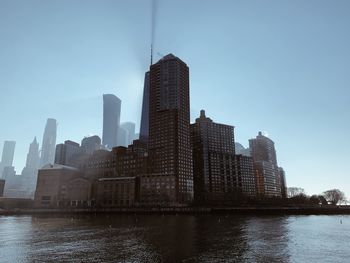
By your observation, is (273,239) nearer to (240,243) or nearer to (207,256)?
(240,243)

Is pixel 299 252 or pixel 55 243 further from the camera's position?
pixel 55 243

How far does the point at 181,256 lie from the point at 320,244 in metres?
35.5

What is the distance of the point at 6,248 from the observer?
57.4m

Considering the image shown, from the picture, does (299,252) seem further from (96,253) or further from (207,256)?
(96,253)

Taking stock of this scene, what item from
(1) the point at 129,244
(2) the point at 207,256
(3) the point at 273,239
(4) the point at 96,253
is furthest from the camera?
(3) the point at 273,239

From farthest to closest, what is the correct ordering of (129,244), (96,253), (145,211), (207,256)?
(145,211) → (129,244) → (96,253) → (207,256)

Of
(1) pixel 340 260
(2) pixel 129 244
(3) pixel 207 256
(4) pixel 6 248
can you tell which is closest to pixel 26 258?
(4) pixel 6 248

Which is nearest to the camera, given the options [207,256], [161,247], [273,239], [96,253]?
[207,256]

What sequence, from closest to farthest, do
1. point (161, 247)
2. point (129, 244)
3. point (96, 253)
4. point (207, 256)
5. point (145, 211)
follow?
point (207, 256) < point (96, 253) < point (161, 247) < point (129, 244) < point (145, 211)

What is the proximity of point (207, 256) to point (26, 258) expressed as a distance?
1170 inches

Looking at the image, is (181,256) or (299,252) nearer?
(181,256)

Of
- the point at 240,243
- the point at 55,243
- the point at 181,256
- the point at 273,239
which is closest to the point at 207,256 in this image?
the point at 181,256

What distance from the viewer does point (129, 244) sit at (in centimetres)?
5956

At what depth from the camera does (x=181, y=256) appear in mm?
46594
